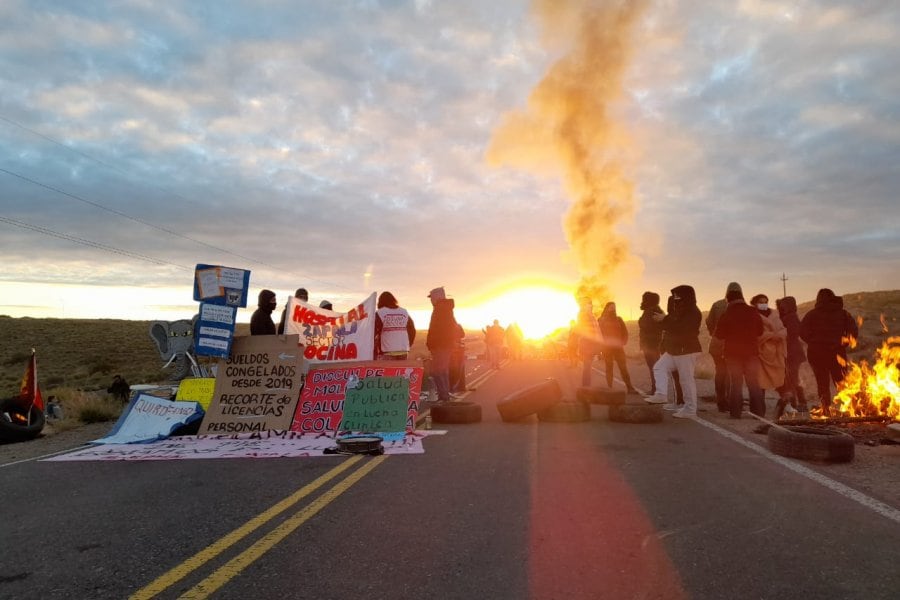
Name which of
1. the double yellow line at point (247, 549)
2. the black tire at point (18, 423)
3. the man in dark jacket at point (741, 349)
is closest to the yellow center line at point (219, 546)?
the double yellow line at point (247, 549)

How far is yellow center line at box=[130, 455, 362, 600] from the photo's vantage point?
10.9 ft

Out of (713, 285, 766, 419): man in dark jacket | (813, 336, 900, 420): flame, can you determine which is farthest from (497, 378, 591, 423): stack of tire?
(813, 336, 900, 420): flame

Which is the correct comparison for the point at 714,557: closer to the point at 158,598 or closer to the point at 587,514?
the point at 587,514

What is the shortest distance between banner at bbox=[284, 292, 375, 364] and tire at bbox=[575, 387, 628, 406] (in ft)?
12.7

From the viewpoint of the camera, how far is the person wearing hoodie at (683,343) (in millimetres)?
10242

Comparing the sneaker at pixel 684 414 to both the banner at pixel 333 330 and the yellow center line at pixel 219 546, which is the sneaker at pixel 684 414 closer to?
the banner at pixel 333 330

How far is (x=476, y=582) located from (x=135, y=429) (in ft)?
24.5

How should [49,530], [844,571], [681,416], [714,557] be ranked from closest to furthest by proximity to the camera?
[844,571], [714,557], [49,530], [681,416]

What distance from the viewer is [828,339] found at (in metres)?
10.4

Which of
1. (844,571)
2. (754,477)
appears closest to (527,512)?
(844,571)

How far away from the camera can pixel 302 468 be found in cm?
650

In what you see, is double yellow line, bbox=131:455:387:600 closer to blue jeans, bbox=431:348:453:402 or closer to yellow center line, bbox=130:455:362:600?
yellow center line, bbox=130:455:362:600

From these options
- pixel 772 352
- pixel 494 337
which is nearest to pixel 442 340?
pixel 772 352

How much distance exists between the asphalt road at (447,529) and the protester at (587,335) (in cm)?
804
